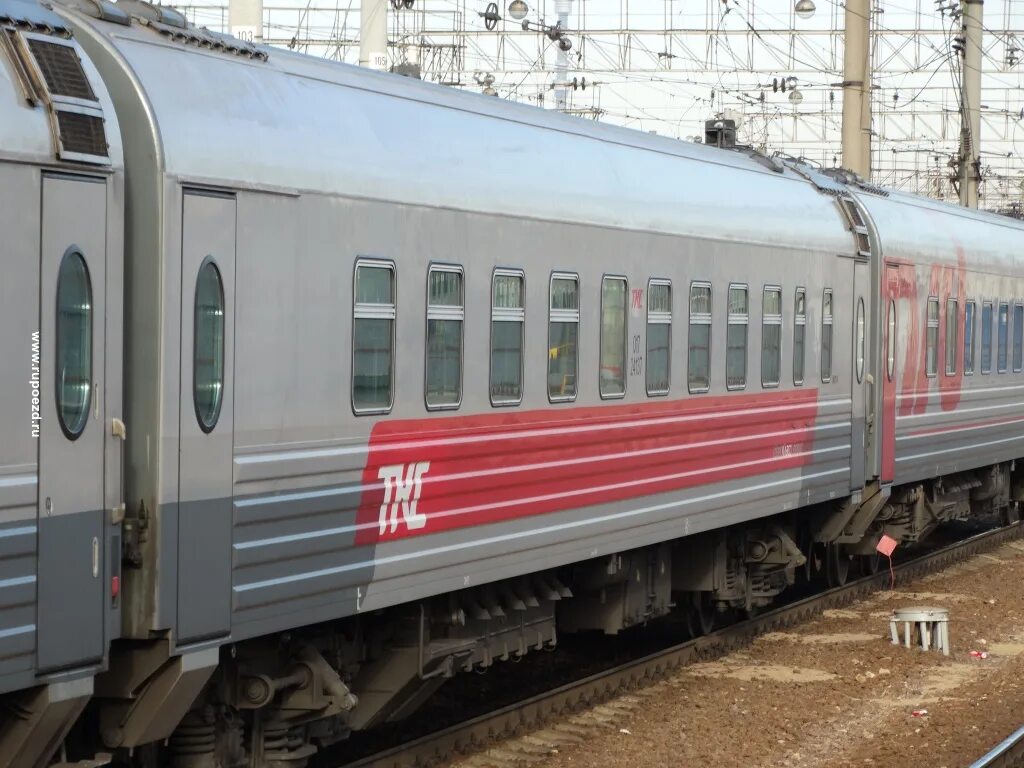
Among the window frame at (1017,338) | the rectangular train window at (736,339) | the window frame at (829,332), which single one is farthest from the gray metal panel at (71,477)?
the window frame at (1017,338)

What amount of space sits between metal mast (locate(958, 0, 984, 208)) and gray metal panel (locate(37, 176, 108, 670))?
24953 millimetres

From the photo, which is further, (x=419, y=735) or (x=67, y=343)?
(x=419, y=735)

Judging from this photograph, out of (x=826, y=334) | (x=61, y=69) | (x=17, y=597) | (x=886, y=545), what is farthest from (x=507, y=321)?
(x=886, y=545)

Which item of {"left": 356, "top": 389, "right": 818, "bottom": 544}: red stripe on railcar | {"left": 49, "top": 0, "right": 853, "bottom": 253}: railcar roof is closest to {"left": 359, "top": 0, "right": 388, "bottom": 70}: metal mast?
{"left": 49, "top": 0, "right": 853, "bottom": 253}: railcar roof

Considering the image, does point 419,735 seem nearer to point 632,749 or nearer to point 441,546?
point 632,749

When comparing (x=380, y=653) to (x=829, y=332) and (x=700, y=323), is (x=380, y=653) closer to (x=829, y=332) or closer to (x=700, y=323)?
(x=700, y=323)

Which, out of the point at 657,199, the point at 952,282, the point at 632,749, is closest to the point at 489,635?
the point at 632,749

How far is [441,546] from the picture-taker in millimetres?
9672

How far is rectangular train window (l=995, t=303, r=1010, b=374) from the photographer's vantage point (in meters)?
21.1

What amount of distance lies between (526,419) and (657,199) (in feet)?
7.95

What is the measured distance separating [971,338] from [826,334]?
15.8 feet

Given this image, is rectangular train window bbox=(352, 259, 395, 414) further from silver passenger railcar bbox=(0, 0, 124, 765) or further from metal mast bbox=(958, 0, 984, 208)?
metal mast bbox=(958, 0, 984, 208)

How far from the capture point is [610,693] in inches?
503

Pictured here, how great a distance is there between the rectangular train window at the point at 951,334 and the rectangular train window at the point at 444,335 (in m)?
10.3
